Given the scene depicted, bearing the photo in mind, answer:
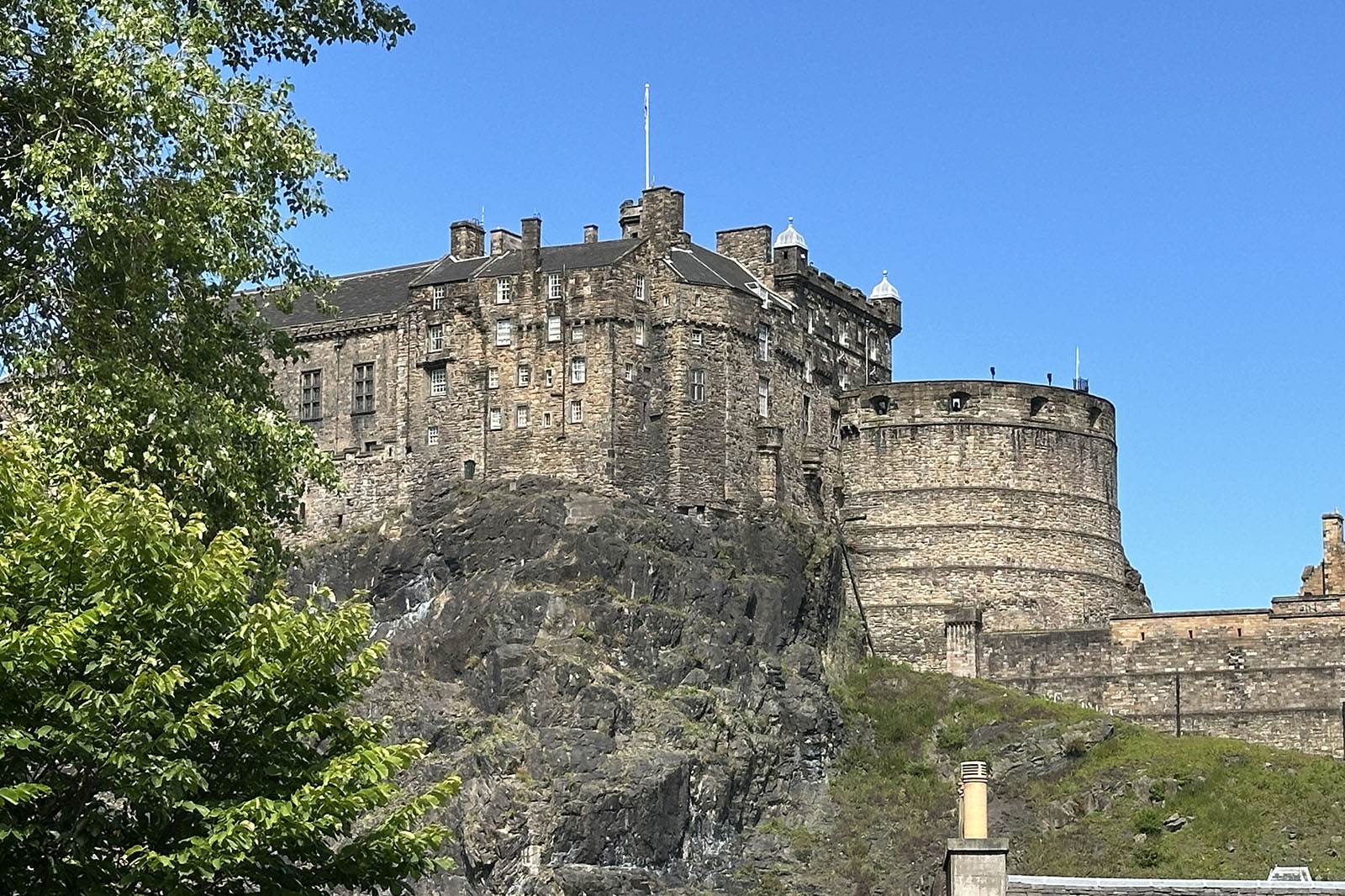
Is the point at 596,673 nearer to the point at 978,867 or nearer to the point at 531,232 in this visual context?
the point at 531,232

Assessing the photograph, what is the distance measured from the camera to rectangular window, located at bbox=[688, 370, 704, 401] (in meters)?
89.5

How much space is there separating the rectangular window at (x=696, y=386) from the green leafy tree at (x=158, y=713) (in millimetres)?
59240

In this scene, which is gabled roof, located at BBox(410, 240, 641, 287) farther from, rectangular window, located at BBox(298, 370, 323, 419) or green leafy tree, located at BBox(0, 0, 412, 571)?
green leafy tree, located at BBox(0, 0, 412, 571)

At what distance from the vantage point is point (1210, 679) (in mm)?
90188

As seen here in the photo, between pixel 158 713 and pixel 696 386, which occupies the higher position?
pixel 696 386

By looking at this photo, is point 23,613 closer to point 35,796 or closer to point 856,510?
point 35,796

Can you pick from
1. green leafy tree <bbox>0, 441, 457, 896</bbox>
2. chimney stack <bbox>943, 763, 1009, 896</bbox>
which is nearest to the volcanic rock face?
chimney stack <bbox>943, 763, 1009, 896</bbox>

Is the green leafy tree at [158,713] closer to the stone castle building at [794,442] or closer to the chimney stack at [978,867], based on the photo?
the chimney stack at [978,867]

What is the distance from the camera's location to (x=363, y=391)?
9281 centimetres

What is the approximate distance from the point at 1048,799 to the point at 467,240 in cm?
3075

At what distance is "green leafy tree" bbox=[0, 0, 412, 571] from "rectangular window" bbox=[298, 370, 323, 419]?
60957 mm

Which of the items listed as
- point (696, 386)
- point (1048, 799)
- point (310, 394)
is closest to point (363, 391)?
point (310, 394)

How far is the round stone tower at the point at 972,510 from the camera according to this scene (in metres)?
94.9

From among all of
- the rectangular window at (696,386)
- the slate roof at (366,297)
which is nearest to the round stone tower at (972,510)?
the rectangular window at (696,386)
